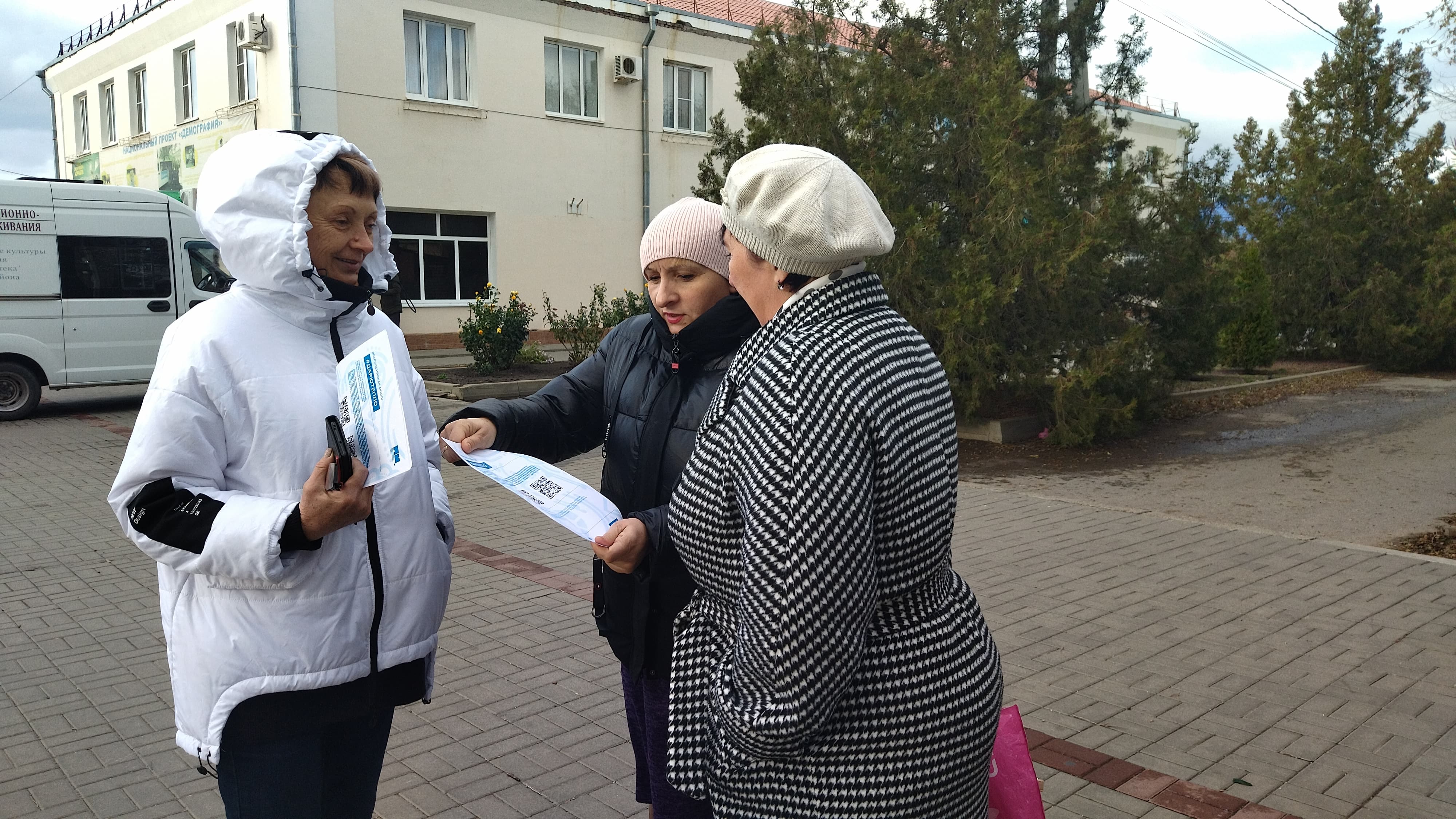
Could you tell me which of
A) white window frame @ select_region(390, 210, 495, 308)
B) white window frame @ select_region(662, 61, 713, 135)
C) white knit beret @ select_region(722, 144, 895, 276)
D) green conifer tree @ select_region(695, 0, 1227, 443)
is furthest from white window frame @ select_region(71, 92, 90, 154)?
white knit beret @ select_region(722, 144, 895, 276)

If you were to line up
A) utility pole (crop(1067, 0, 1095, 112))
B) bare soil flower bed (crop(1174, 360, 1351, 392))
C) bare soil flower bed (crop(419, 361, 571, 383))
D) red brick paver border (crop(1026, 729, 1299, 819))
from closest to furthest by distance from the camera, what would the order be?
red brick paver border (crop(1026, 729, 1299, 819))
utility pole (crop(1067, 0, 1095, 112))
bare soil flower bed (crop(1174, 360, 1351, 392))
bare soil flower bed (crop(419, 361, 571, 383))

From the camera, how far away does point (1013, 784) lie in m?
2.17

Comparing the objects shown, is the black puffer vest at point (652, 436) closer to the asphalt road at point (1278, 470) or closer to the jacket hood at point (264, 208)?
the jacket hood at point (264, 208)

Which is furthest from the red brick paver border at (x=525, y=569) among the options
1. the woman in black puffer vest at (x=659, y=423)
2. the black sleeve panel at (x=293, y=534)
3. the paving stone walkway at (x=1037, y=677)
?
the black sleeve panel at (x=293, y=534)

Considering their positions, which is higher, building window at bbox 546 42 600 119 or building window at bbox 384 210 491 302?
building window at bbox 546 42 600 119

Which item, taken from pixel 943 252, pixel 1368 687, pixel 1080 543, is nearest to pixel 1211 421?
pixel 943 252

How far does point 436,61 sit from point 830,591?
2285 centimetres

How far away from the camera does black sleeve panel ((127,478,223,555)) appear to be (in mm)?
1961

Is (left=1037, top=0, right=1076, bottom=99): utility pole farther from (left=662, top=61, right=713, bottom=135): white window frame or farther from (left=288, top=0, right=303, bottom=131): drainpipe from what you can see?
(left=662, top=61, right=713, bottom=135): white window frame

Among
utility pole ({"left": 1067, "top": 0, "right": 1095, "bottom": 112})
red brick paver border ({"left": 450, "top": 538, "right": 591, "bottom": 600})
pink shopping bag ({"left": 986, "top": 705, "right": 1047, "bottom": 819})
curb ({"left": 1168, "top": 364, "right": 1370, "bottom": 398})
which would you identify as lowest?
red brick paver border ({"left": 450, "top": 538, "right": 591, "bottom": 600})

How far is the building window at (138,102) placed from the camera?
26.1 metres

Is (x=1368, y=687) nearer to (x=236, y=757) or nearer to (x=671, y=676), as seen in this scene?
(x=671, y=676)

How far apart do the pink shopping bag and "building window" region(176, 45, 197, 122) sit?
2616 cm

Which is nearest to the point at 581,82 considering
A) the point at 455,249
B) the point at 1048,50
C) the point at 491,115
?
the point at 491,115
